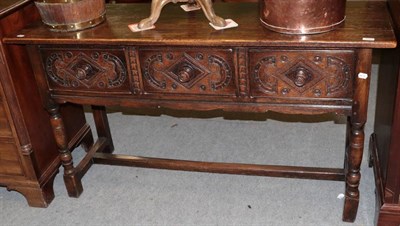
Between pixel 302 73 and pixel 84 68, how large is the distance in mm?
860

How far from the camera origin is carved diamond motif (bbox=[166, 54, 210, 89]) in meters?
1.84

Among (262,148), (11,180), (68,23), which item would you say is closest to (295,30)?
(68,23)

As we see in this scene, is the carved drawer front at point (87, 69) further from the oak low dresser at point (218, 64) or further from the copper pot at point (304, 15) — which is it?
the copper pot at point (304, 15)

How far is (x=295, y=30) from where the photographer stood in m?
1.72

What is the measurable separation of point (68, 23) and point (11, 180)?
857 millimetres

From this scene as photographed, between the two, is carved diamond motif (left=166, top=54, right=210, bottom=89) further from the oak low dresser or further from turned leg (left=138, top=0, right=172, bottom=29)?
turned leg (left=138, top=0, right=172, bottom=29)

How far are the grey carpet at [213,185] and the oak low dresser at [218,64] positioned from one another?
0.29 metres

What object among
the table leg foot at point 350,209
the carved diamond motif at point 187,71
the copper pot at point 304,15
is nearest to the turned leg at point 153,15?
the carved diamond motif at point 187,71

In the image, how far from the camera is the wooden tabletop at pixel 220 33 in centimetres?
166

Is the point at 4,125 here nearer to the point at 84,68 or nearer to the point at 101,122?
the point at 84,68

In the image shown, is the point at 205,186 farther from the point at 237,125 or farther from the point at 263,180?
the point at 237,125

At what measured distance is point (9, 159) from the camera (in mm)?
2254

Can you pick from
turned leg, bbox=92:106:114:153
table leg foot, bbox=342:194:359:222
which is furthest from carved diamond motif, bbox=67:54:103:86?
table leg foot, bbox=342:194:359:222

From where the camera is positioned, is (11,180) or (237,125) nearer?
(11,180)
